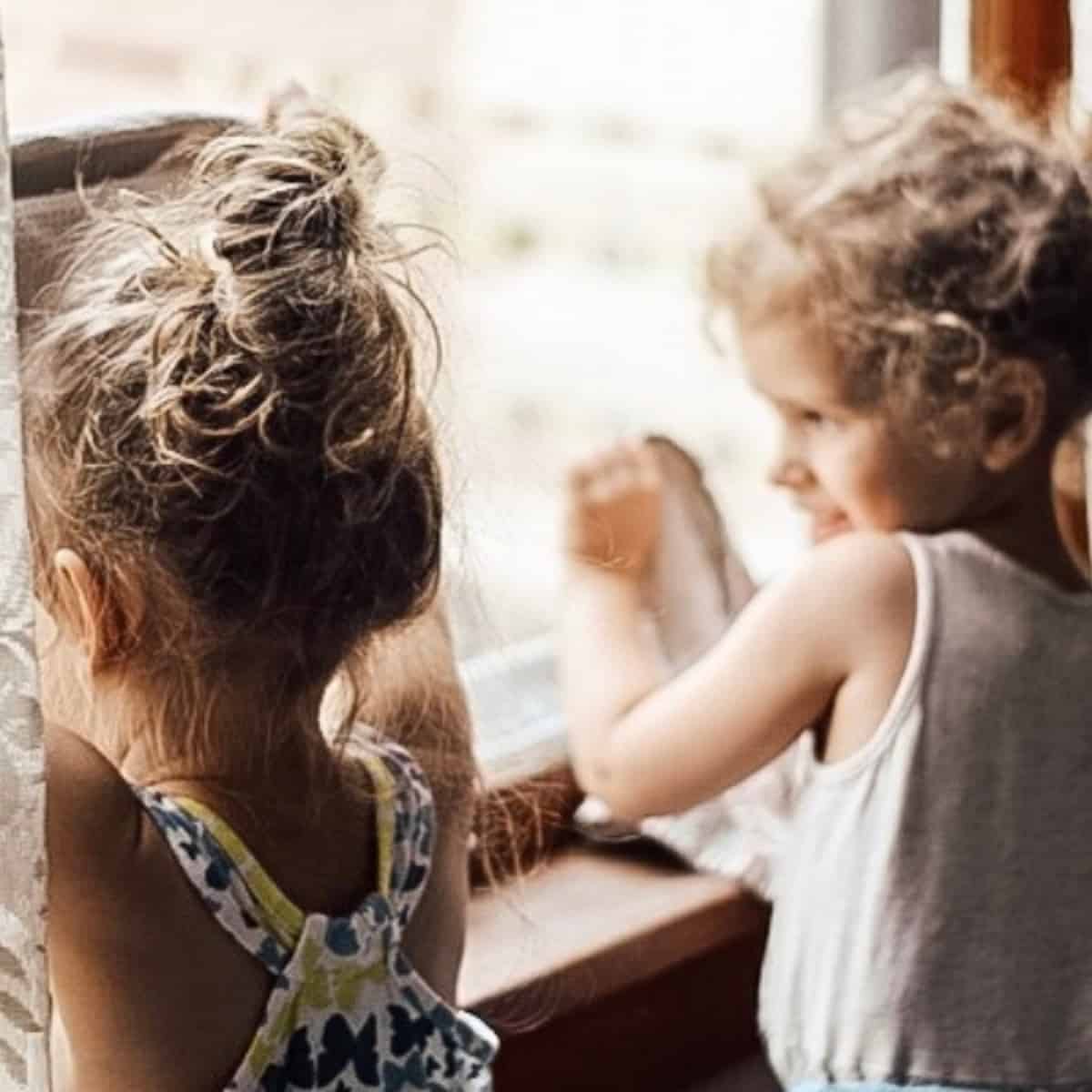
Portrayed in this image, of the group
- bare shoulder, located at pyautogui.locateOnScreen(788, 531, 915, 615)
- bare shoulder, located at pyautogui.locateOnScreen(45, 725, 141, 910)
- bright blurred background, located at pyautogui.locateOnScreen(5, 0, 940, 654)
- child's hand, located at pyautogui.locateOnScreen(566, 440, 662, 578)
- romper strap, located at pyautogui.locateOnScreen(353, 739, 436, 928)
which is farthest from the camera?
bright blurred background, located at pyautogui.locateOnScreen(5, 0, 940, 654)

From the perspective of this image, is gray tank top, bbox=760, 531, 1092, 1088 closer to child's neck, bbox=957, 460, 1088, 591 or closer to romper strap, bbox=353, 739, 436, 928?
child's neck, bbox=957, 460, 1088, 591

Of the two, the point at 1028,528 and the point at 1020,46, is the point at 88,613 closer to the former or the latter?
the point at 1028,528

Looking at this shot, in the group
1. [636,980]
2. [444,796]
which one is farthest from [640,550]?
[444,796]

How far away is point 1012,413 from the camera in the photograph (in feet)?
4.55

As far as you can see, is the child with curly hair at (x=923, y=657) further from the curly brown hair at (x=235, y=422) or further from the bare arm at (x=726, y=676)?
the curly brown hair at (x=235, y=422)

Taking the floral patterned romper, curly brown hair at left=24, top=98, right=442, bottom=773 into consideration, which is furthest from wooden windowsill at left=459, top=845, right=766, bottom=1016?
curly brown hair at left=24, top=98, right=442, bottom=773

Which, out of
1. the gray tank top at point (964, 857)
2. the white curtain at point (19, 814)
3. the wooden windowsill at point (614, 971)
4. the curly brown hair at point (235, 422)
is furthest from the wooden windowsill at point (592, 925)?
the white curtain at point (19, 814)

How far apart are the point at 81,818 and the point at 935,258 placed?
23.3 inches

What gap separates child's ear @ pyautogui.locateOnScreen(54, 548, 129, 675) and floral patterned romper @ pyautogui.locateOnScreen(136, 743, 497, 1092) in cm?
5

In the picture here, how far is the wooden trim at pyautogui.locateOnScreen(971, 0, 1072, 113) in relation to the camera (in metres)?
1.56

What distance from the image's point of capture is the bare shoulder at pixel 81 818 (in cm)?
96

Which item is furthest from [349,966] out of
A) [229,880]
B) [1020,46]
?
[1020,46]

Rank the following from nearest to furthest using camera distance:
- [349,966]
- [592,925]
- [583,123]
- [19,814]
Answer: [19,814]
[349,966]
[592,925]
[583,123]

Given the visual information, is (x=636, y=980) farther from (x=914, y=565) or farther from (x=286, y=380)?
(x=286, y=380)
